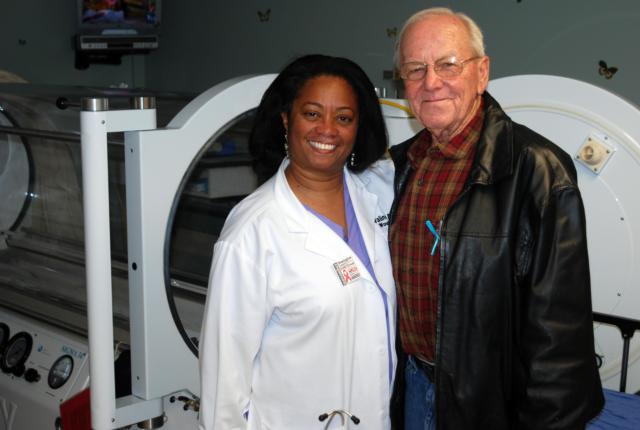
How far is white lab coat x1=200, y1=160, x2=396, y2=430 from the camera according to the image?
53.7 inches

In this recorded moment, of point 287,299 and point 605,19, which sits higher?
point 605,19

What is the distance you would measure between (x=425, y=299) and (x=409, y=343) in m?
0.12

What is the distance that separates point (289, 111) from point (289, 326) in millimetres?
422

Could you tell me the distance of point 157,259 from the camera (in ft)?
5.26

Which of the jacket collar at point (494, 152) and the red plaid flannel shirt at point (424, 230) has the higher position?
the jacket collar at point (494, 152)

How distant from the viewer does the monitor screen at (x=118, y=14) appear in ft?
14.8

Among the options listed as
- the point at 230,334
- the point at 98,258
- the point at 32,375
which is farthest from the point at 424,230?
the point at 32,375

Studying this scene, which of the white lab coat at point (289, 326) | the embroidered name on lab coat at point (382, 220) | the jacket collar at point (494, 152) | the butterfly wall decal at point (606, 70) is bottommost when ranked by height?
the white lab coat at point (289, 326)

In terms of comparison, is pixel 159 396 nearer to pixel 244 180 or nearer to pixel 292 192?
pixel 292 192

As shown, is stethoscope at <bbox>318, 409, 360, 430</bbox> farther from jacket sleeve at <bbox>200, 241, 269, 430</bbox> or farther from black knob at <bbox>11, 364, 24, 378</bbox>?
black knob at <bbox>11, 364, 24, 378</bbox>

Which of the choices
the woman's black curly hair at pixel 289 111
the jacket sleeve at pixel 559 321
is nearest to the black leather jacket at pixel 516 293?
the jacket sleeve at pixel 559 321

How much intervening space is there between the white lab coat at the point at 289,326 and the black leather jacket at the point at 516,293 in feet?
0.59

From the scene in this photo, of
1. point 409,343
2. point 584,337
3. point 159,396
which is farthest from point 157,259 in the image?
point 584,337

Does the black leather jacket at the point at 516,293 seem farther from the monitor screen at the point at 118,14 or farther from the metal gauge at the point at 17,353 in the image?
the monitor screen at the point at 118,14
